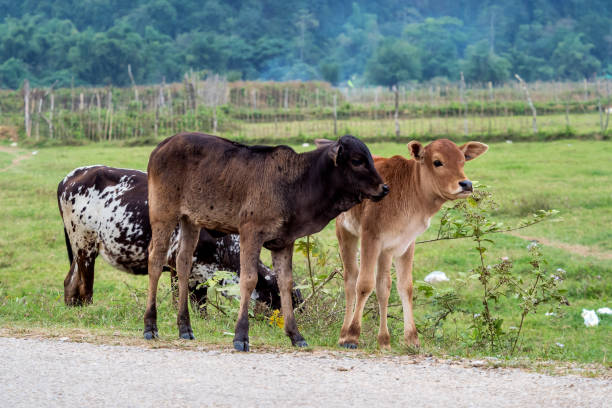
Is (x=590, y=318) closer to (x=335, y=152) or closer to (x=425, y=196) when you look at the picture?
(x=425, y=196)

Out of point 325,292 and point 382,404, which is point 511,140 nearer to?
point 325,292

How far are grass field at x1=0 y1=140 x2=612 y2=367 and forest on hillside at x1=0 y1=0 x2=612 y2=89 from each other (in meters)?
58.8

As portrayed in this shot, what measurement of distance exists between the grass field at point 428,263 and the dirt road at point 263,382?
804 mm

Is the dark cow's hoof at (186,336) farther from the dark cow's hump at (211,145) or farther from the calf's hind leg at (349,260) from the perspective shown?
the dark cow's hump at (211,145)

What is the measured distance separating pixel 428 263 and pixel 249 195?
8.55m

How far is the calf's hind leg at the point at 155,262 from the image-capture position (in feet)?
23.8

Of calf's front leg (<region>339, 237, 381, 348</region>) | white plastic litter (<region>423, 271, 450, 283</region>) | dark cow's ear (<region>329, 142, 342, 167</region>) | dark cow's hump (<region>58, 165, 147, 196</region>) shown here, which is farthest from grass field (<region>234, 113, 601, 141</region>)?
dark cow's ear (<region>329, 142, 342, 167</region>)

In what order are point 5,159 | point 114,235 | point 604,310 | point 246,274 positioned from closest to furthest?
point 246,274 < point 114,235 < point 604,310 < point 5,159

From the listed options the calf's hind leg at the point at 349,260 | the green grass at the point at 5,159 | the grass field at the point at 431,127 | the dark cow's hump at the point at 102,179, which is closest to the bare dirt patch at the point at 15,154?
the green grass at the point at 5,159

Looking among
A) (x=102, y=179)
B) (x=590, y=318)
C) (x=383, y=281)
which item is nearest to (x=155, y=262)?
(x=383, y=281)

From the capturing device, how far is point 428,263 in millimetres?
14984

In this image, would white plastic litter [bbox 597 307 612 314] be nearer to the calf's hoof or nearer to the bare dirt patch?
the calf's hoof

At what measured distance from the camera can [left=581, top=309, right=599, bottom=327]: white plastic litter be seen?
11.7 m

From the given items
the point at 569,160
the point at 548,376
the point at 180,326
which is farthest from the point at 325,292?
the point at 569,160
